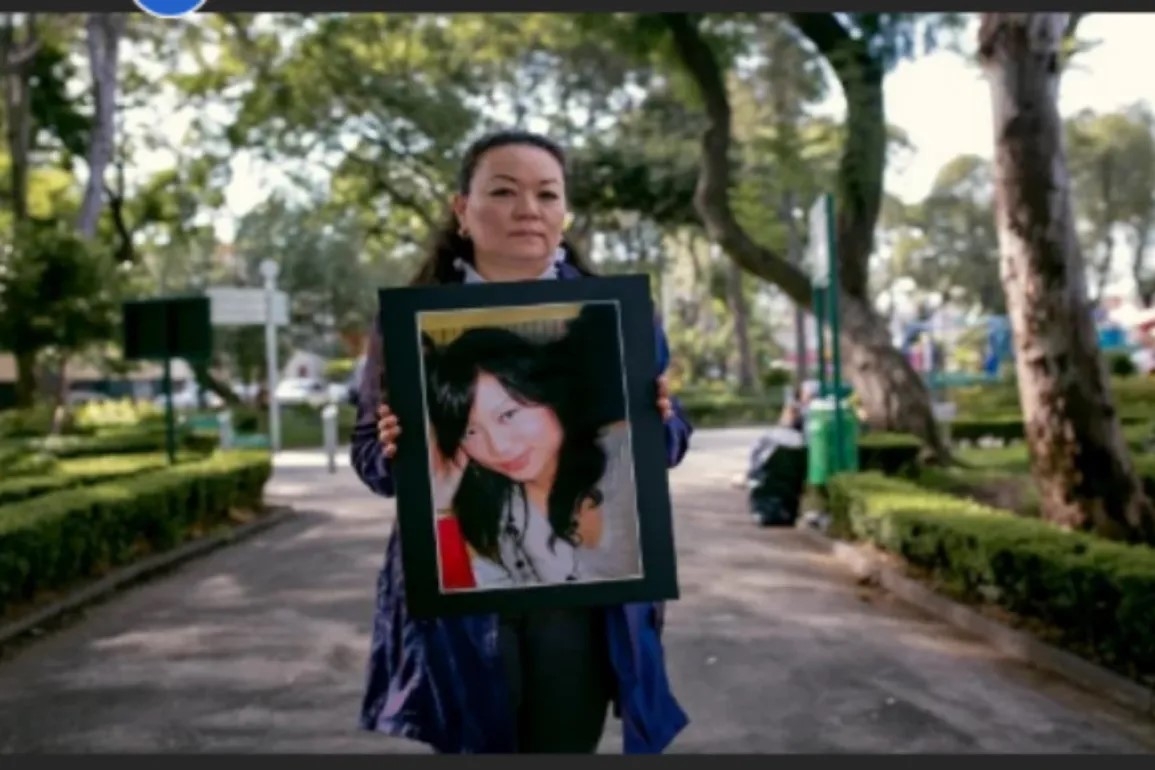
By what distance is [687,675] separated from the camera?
4.71 m

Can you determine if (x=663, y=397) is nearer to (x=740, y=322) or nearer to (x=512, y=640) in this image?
(x=512, y=640)

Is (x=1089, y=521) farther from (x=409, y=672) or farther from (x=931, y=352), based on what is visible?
(x=931, y=352)

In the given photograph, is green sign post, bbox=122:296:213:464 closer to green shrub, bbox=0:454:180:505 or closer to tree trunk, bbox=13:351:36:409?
green shrub, bbox=0:454:180:505

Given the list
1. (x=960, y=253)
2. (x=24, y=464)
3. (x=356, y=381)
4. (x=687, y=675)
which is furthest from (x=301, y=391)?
(x=356, y=381)

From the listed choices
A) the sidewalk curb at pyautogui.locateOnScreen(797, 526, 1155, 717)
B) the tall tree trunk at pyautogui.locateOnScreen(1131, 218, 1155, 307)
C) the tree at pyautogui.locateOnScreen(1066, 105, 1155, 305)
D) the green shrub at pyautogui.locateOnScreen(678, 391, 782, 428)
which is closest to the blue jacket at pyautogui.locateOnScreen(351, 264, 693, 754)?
the sidewalk curb at pyautogui.locateOnScreen(797, 526, 1155, 717)

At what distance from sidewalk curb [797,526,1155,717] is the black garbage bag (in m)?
1.53

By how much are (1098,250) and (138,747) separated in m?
24.0

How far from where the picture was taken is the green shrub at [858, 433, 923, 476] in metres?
10.1

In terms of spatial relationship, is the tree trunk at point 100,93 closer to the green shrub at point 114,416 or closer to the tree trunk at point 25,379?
the tree trunk at point 25,379

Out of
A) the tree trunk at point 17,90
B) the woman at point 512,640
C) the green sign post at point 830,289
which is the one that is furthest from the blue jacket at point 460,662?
the tree trunk at point 17,90

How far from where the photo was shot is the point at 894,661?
4.88 metres

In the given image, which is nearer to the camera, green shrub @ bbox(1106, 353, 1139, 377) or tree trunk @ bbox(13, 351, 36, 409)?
tree trunk @ bbox(13, 351, 36, 409)

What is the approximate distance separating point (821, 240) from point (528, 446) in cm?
719

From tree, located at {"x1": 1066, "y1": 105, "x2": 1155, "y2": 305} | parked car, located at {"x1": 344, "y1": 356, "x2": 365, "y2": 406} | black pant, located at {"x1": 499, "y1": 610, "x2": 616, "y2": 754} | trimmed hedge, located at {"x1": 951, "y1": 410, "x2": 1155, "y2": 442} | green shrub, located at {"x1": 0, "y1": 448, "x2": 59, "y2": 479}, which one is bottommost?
trimmed hedge, located at {"x1": 951, "y1": 410, "x2": 1155, "y2": 442}
